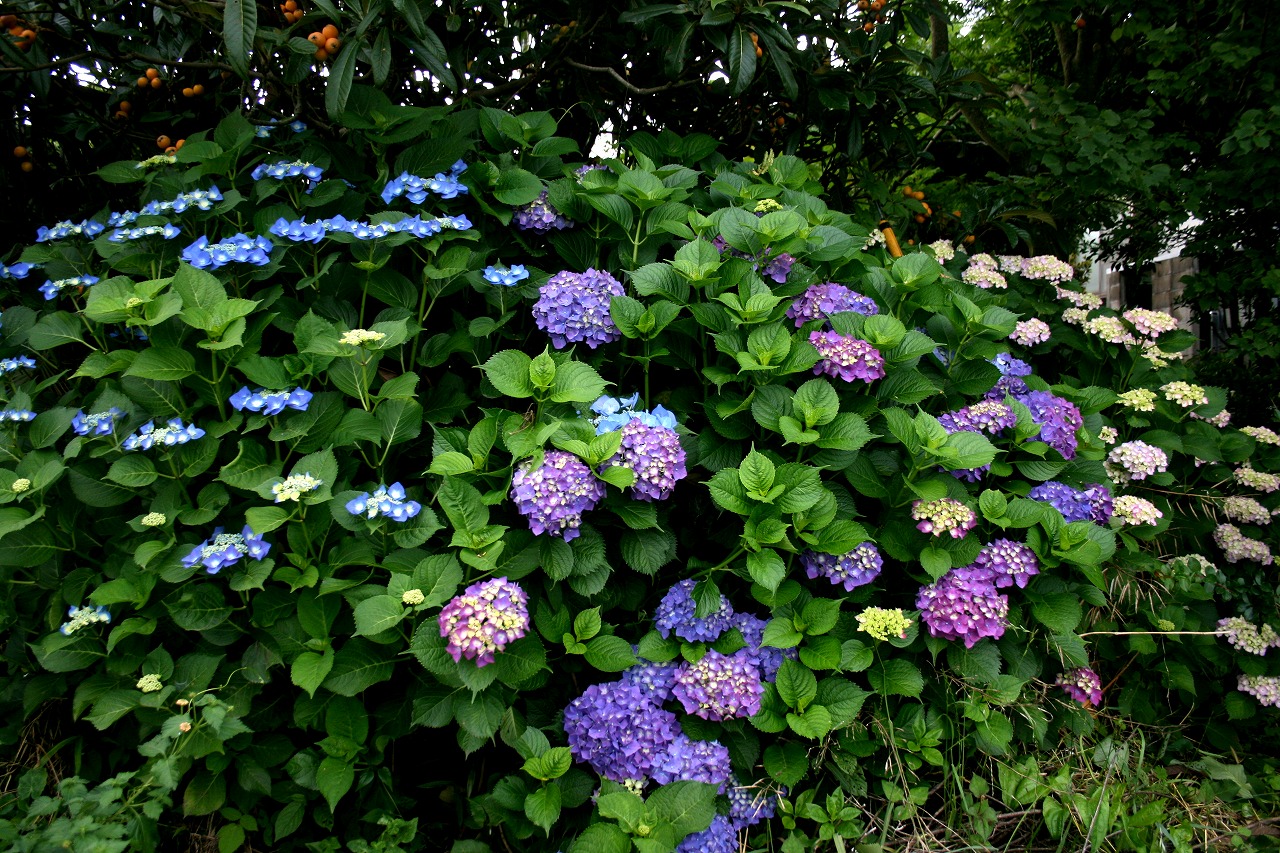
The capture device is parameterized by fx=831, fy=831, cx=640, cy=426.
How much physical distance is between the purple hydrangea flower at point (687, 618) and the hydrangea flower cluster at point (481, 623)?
0.35m

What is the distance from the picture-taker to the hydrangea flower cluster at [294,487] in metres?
1.59

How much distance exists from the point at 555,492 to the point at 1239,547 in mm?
2075

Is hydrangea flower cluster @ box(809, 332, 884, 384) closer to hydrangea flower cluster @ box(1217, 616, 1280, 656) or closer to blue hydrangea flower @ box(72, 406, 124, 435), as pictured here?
hydrangea flower cluster @ box(1217, 616, 1280, 656)

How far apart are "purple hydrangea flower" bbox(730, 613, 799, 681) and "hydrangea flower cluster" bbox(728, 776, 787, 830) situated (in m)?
0.22

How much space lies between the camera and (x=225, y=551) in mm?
1626

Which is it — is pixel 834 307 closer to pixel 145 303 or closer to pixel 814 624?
pixel 814 624

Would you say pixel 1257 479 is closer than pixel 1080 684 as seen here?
No

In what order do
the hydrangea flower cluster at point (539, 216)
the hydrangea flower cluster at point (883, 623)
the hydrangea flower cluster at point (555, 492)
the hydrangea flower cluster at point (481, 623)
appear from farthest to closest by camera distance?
the hydrangea flower cluster at point (539, 216) < the hydrangea flower cluster at point (883, 623) < the hydrangea flower cluster at point (555, 492) < the hydrangea flower cluster at point (481, 623)

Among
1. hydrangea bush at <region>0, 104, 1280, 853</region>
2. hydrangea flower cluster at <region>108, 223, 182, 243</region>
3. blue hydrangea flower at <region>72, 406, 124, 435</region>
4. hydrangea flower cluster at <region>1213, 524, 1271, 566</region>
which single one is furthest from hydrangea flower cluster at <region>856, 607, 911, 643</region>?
hydrangea flower cluster at <region>108, 223, 182, 243</region>

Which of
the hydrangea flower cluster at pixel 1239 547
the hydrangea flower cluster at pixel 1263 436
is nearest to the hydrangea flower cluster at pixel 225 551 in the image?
the hydrangea flower cluster at pixel 1239 547

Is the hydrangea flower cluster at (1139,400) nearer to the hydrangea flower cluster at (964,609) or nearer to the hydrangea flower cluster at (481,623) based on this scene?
the hydrangea flower cluster at (964,609)

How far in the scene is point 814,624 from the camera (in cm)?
175

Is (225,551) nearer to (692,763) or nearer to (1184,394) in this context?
(692,763)

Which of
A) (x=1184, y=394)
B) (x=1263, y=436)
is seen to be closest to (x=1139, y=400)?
(x=1184, y=394)
